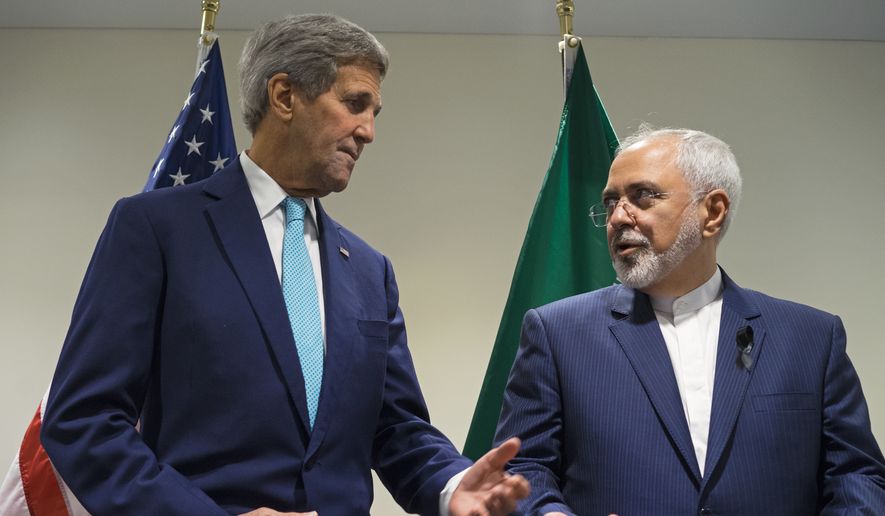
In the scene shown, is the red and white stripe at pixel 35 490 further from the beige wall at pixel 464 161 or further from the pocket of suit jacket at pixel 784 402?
the beige wall at pixel 464 161

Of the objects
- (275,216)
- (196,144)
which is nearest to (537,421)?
(275,216)

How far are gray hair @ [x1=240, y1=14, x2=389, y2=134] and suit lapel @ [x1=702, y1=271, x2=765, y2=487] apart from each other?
1.01 metres

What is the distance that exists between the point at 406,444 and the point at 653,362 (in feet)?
1.99

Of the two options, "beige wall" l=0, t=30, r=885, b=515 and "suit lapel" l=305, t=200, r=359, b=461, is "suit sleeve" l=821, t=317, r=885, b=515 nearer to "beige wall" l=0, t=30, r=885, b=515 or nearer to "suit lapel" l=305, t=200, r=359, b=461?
"suit lapel" l=305, t=200, r=359, b=461

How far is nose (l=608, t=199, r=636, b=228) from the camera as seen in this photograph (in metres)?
2.35

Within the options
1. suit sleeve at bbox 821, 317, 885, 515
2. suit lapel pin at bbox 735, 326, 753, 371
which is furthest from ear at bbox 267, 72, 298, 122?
suit sleeve at bbox 821, 317, 885, 515

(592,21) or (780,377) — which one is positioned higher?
(592,21)

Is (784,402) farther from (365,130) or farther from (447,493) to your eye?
(365,130)

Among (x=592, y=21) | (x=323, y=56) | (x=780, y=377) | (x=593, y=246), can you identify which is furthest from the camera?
(x=592, y=21)

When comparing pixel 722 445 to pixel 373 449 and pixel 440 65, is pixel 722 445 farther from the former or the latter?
pixel 440 65

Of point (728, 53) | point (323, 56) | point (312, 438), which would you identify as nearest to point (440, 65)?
point (728, 53)

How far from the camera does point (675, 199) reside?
2.36 m

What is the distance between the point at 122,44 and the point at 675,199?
3.36 metres

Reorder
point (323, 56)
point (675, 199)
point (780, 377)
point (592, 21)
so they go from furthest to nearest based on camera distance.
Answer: point (592, 21)
point (675, 199)
point (780, 377)
point (323, 56)
